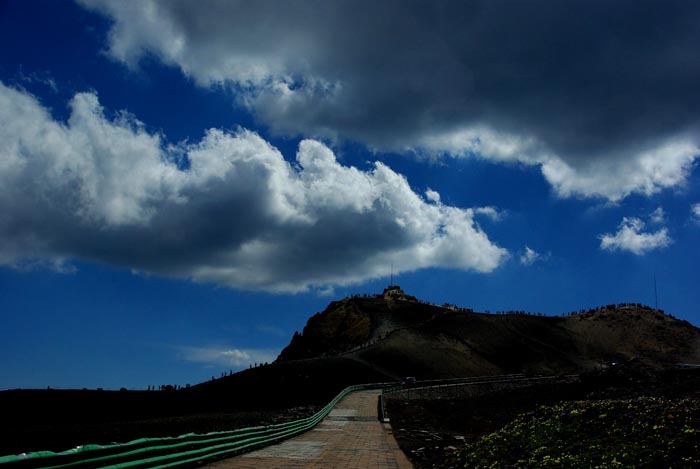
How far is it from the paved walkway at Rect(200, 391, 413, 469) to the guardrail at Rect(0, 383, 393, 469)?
1.25 feet

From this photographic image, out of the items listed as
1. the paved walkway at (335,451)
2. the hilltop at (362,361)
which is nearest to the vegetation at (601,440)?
the paved walkway at (335,451)

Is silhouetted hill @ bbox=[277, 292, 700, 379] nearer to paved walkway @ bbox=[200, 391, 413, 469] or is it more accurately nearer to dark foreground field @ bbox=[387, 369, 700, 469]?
paved walkway @ bbox=[200, 391, 413, 469]

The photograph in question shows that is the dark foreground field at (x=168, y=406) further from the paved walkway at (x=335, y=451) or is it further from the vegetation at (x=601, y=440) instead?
the vegetation at (x=601, y=440)

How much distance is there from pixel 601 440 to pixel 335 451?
802cm

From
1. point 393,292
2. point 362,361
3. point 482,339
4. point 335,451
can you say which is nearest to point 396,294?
point 393,292

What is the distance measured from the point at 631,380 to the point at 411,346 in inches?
2036

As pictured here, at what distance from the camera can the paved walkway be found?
14609 mm

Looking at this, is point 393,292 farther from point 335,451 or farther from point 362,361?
point 335,451

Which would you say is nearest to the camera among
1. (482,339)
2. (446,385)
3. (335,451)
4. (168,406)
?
(335,451)

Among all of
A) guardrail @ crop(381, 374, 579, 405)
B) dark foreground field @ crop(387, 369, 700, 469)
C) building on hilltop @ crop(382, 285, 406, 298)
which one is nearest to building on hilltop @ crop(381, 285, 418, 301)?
building on hilltop @ crop(382, 285, 406, 298)

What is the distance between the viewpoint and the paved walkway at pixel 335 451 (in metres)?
14.6

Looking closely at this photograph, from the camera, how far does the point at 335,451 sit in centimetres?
1795

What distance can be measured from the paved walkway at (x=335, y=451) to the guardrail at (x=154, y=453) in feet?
1.25

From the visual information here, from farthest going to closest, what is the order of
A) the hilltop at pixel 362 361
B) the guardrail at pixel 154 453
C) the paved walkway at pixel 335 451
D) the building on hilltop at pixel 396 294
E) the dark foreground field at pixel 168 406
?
1. the building on hilltop at pixel 396 294
2. the hilltop at pixel 362 361
3. the dark foreground field at pixel 168 406
4. the paved walkway at pixel 335 451
5. the guardrail at pixel 154 453
